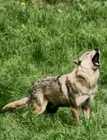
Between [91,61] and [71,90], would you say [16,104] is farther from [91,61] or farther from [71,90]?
[91,61]

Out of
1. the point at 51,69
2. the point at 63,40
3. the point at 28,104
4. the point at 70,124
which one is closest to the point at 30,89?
the point at 28,104

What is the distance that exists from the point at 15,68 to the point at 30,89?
4.17 ft

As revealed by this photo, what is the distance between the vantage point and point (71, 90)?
7703mm

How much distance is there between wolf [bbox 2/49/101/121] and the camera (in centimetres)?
766

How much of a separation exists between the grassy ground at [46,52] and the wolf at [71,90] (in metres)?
0.16

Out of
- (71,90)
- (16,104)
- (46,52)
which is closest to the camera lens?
(71,90)

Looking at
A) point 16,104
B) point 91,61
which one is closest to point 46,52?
point 16,104

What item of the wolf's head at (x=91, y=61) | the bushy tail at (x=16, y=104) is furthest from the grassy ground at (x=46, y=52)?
the wolf's head at (x=91, y=61)

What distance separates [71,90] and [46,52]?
87.4 inches

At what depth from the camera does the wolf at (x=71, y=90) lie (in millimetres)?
7660

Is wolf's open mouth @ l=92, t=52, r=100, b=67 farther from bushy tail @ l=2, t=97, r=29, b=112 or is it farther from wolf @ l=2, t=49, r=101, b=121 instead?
bushy tail @ l=2, t=97, r=29, b=112

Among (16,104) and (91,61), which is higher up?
(91,61)

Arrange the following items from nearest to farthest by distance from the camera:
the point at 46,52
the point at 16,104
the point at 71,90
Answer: the point at 71,90, the point at 16,104, the point at 46,52

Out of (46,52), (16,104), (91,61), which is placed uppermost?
(91,61)
